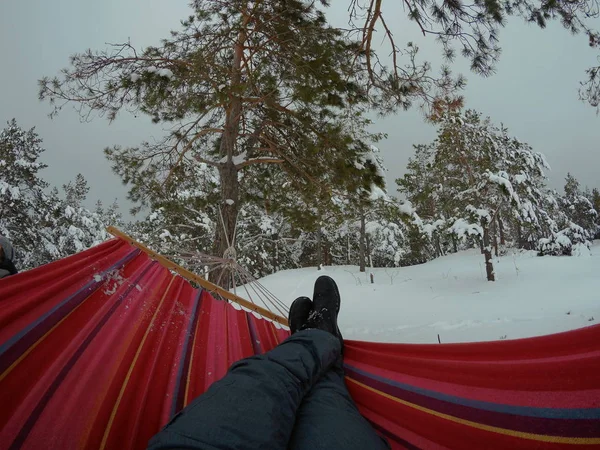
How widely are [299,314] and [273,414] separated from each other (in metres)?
1.03

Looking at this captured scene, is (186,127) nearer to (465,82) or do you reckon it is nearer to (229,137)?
(229,137)

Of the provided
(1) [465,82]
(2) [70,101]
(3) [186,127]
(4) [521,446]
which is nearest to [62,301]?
(4) [521,446]

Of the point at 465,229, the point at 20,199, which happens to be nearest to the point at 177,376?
the point at 465,229

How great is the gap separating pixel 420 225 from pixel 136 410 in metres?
12.0

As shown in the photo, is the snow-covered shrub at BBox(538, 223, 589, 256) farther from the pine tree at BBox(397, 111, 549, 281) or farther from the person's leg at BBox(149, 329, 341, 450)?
the person's leg at BBox(149, 329, 341, 450)

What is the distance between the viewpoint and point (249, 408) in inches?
23.6

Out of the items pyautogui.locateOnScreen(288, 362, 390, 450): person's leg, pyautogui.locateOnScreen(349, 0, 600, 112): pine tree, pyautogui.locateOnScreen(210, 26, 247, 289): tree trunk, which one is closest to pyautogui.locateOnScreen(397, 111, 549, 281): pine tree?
pyautogui.locateOnScreen(349, 0, 600, 112): pine tree

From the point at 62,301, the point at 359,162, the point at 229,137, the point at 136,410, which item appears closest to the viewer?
the point at 136,410

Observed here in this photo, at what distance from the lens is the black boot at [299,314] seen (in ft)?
5.17

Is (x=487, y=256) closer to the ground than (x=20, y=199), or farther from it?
closer to the ground

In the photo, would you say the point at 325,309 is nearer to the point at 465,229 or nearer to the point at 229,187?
the point at 229,187

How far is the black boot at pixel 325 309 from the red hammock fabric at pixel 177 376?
0.54 ft

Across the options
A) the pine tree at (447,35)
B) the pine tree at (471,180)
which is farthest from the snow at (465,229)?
the pine tree at (447,35)

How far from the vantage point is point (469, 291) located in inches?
217
